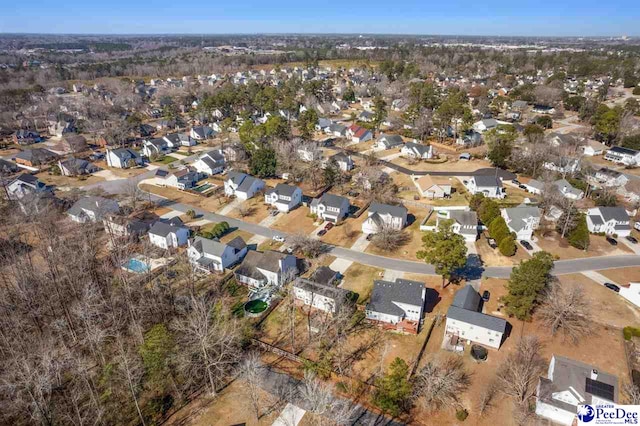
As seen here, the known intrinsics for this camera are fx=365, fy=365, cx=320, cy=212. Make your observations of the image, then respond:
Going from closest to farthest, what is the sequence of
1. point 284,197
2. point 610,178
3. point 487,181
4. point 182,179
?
point 284,197 → point 487,181 → point 610,178 → point 182,179

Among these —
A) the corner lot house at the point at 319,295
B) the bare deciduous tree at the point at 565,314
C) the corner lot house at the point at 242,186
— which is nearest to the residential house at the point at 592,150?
the bare deciduous tree at the point at 565,314

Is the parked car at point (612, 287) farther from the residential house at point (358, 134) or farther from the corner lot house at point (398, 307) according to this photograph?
the residential house at point (358, 134)

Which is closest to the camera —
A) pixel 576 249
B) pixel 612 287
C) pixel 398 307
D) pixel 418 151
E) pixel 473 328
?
pixel 473 328

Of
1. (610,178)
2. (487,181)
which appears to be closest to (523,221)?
(487,181)

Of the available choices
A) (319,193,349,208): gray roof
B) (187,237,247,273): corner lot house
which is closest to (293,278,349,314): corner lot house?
(187,237,247,273): corner lot house

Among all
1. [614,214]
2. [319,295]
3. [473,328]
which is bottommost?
[473,328]

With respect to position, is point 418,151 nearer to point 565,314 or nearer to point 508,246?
point 508,246

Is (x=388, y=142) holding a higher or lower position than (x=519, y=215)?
higher

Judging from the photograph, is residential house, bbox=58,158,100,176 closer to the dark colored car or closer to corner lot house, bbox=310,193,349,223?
corner lot house, bbox=310,193,349,223
